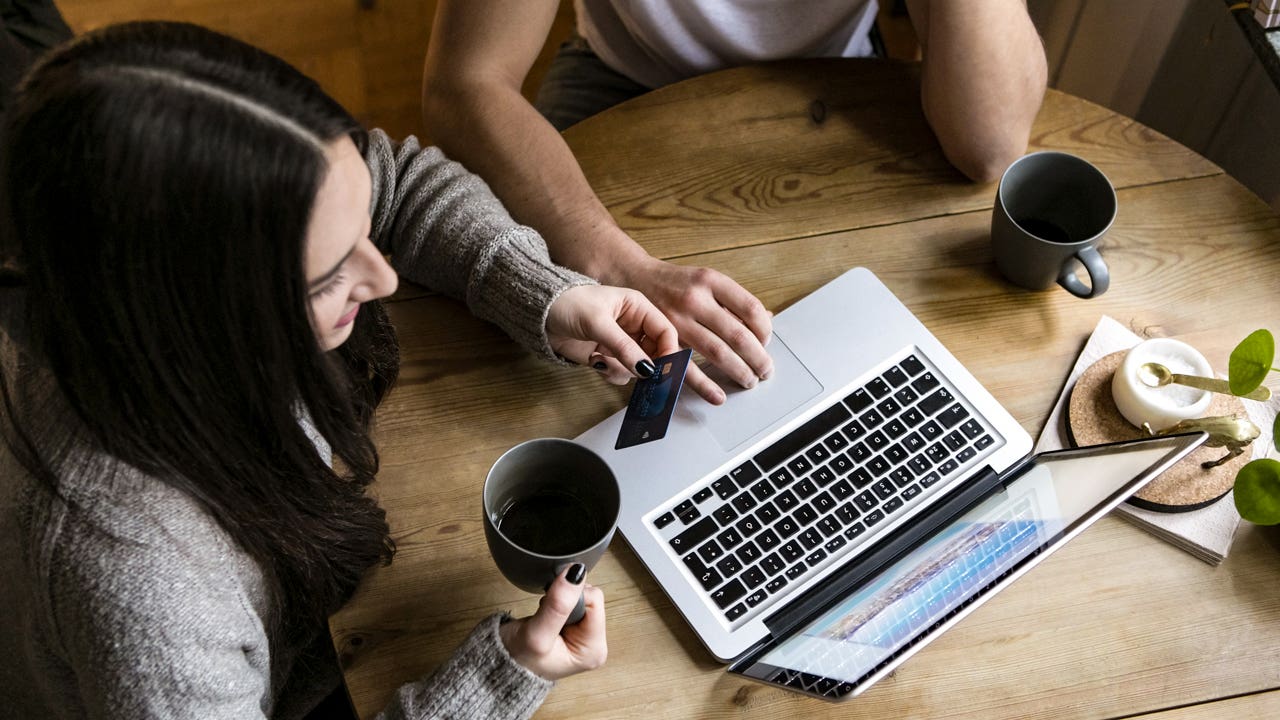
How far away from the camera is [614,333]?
972mm

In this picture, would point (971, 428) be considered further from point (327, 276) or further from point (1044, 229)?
point (327, 276)

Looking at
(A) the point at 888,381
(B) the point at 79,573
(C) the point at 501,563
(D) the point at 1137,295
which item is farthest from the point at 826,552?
(B) the point at 79,573

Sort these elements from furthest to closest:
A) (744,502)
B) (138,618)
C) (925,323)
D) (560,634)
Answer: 1. (925,323)
2. (744,502)
3. (560,634)
4. (138,618)

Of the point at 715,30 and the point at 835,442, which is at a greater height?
the point at 715,30

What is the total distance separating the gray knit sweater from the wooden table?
0.07 metres

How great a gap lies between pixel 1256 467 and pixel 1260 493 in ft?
0.08

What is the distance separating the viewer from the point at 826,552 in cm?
91

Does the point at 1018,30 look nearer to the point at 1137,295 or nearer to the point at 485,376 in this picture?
the point at 1137,295

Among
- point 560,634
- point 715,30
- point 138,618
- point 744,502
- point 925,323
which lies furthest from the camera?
point 715,30

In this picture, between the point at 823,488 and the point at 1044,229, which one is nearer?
the point at 823,488

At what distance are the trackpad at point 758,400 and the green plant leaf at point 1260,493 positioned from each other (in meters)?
0.38

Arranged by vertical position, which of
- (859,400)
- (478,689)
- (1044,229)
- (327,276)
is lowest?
(478,689)

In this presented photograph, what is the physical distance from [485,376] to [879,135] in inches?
21.6

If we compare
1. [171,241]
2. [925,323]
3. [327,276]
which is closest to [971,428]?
[925,323]
